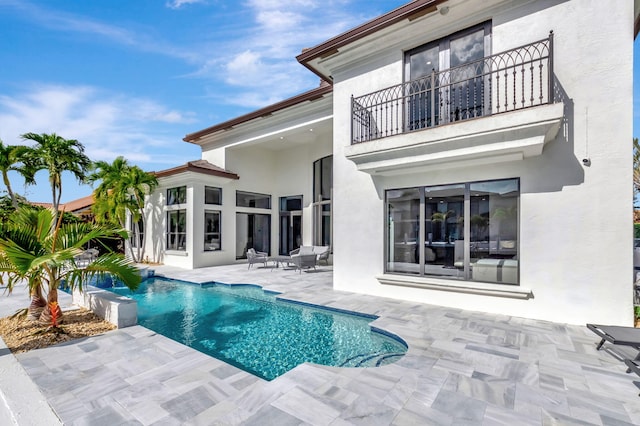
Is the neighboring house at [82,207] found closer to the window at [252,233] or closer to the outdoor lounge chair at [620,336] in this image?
the window at [252,233]

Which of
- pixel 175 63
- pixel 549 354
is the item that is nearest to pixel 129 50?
pixel 175 63

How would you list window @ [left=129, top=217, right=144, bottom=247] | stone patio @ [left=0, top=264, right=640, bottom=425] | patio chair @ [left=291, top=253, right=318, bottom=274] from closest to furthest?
stone patio @ [left=0, top=264, right=640, bottom=425]
patio chair @ [left=291, top=253, right=318, bottom=274]
window @ [left=129, top=217, right=144, bottom=247]

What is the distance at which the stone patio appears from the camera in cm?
318

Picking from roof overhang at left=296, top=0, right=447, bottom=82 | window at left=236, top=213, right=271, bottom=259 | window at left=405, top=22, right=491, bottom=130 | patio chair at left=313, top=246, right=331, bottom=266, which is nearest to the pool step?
window at left=405, top=22, right=491, bottom=130

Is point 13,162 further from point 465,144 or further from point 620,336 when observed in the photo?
point 620,336

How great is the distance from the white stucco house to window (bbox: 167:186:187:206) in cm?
958

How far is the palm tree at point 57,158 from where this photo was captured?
50.7 feet

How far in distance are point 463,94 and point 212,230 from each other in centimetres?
1305

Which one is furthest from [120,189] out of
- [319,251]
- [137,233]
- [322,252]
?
[322,252]

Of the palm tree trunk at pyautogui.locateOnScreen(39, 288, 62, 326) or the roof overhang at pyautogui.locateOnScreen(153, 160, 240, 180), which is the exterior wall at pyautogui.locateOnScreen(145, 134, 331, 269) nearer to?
the roof overhang at pyautogui.locateOnScreen(153, 160, 240, 180)

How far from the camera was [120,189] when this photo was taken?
50.4ft

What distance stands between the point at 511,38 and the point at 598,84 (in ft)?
6.89

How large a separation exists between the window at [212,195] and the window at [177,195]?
1101mm

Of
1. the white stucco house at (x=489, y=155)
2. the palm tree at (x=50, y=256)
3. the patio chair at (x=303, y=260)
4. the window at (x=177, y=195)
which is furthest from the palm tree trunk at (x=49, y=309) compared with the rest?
the window at (x=177, y=195)
